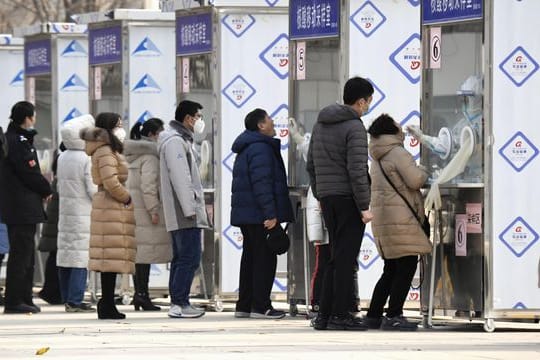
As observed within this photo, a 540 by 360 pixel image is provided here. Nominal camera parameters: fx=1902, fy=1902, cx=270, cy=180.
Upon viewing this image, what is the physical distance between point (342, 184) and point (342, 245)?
44 centimetres

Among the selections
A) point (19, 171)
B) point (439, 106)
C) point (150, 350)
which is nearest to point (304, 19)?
point (439, 106)

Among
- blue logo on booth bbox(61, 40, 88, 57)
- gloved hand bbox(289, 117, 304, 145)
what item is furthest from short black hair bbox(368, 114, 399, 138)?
blue logo on booth bbox(61, 40, 88, 57)

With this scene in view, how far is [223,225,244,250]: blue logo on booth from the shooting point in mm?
17594

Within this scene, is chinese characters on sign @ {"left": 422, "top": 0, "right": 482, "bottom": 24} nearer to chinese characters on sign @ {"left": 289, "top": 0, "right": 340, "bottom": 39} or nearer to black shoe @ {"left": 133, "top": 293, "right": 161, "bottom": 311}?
chinese characters on sign @ {"left": 289, "top": 0, "right": 340, "bottom": 39}

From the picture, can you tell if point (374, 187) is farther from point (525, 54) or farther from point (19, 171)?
point (19, 171)

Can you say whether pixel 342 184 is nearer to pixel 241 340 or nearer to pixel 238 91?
pixel 241 340

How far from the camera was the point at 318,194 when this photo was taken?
13.8m

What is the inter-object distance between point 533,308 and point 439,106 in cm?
170

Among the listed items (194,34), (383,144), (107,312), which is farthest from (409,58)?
(107,312)

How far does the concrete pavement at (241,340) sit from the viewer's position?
1146 centimetres

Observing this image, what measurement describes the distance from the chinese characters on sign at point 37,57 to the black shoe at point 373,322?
27.1ft

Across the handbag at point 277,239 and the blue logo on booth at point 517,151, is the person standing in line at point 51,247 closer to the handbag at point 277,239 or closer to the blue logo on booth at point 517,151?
the handbag at point 277,239

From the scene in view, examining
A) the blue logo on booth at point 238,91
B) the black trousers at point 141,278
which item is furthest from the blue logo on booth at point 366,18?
the black trousers at point 141,278

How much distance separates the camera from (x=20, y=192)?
55.5ft
